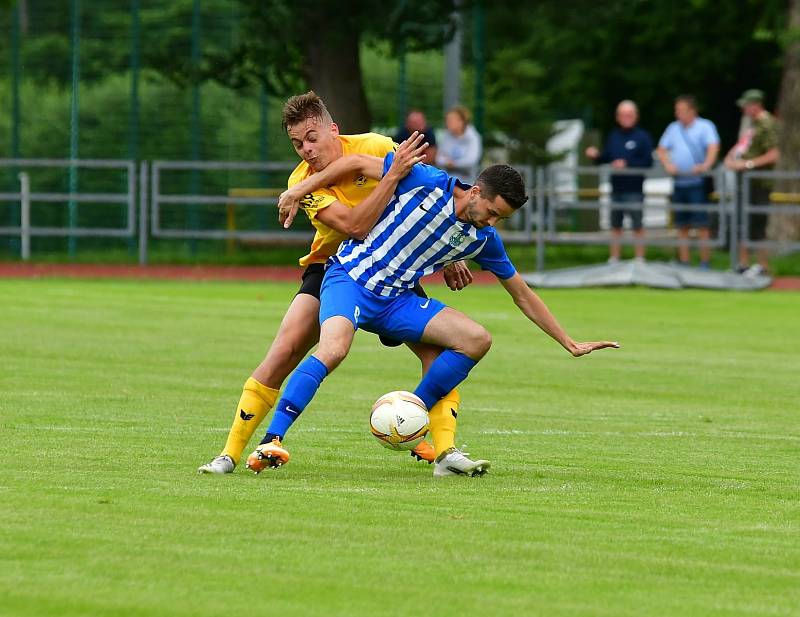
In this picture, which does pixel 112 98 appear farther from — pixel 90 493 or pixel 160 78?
pixel 90 493

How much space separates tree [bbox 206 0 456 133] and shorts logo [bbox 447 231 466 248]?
812 inches

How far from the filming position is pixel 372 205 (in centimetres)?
832

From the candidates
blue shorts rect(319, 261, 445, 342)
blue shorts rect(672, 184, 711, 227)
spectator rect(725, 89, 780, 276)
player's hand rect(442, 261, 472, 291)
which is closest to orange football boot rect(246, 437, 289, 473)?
blue shorts rect(319, 261, 445, 342)

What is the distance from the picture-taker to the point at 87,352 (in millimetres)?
14969

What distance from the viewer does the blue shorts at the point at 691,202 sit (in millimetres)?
24672

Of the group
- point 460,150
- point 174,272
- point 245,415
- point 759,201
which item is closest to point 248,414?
point 245,415

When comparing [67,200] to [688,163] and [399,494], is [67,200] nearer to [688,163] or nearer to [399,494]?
[688,163]

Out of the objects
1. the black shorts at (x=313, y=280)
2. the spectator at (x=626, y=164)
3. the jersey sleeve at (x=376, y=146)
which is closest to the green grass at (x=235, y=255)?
the spectator at (x=626, y=164)

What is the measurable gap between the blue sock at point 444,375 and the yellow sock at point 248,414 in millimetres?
722

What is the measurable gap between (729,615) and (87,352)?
10220 mm

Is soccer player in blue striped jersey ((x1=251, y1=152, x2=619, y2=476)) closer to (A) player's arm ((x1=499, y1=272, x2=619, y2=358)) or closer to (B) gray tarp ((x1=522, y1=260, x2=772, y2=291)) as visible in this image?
(A) player's arm ((x1=499, y1=272, x2=619, y2=358))

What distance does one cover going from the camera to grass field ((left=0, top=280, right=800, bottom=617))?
5.58 metres

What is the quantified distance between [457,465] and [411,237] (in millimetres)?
1059

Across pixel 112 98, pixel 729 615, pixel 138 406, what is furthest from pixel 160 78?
pixel 729 615
